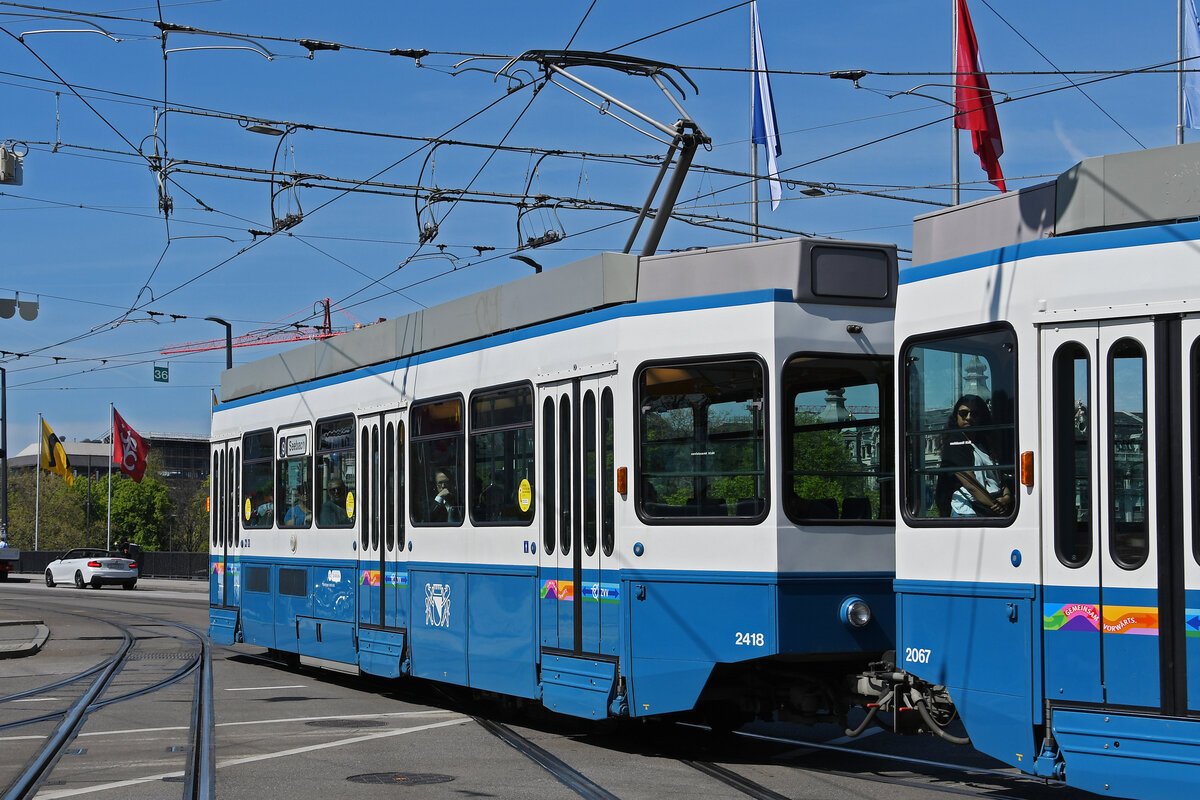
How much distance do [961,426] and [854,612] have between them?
1.80 m

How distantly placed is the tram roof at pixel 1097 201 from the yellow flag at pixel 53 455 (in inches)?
2157

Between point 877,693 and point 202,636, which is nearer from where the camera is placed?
point 877,693

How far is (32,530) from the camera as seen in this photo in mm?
101812

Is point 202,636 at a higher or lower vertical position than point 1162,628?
lower

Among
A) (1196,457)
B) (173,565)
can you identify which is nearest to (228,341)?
(173,565)

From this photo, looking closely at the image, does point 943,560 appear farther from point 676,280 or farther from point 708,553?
point 676,280

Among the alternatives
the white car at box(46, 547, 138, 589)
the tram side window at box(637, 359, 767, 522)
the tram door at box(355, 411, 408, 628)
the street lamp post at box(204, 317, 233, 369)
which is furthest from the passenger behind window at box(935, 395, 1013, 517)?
the white car at box(46, 547, 138, 589)

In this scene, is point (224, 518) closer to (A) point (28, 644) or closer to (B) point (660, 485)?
(A) point (28, 644)

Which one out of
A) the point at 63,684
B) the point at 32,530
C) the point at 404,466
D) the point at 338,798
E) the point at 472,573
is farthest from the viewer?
the point at 32,530

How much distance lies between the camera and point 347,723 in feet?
41.3

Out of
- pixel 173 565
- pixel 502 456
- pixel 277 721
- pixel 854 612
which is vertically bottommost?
pixel 173 565

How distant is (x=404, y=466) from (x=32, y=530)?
96.0 meters

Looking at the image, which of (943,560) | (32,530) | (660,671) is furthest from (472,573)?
(32,530)

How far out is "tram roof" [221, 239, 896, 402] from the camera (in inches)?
390
